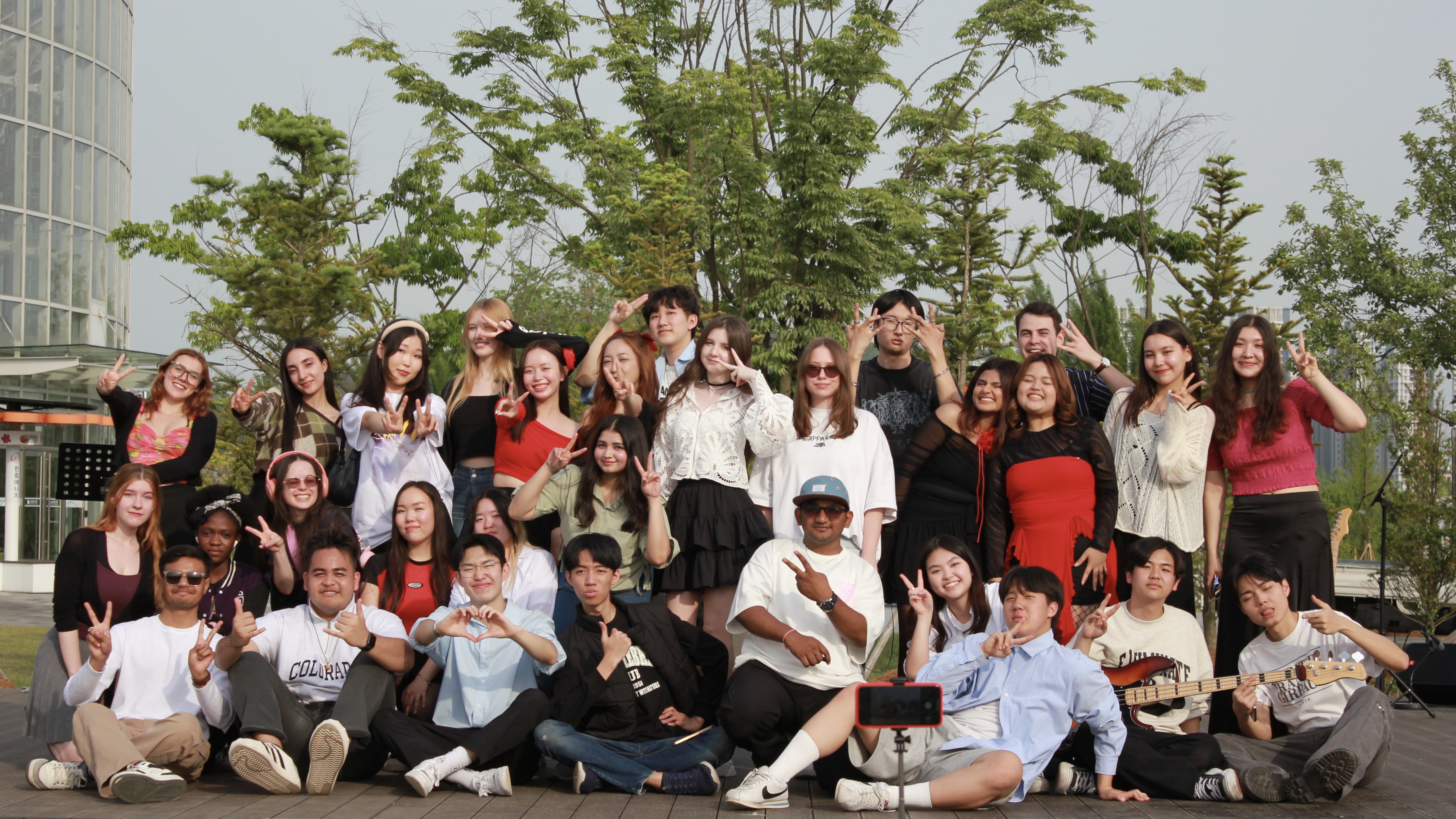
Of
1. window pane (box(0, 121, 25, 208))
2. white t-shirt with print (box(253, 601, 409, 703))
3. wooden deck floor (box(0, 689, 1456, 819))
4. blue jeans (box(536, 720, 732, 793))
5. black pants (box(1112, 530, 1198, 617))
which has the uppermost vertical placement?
window pane (box(0, 121, 25, 208))

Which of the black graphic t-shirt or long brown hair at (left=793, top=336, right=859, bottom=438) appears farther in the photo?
the black graphic t-shirt

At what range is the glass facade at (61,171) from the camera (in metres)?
23.8

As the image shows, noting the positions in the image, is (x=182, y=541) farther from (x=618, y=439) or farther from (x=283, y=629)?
(x=618, y=439)

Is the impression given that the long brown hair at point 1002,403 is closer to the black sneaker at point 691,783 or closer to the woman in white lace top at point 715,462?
the woman in white lace top at point 715,462

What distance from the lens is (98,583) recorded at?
17.1 ft

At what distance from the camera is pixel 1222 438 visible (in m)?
5.52

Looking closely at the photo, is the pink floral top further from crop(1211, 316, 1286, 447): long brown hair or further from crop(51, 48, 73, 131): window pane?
crop(51, 48, 73, 131): window pane

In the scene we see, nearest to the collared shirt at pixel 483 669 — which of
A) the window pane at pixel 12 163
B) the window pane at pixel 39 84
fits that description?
the window pane at pixel 12 163

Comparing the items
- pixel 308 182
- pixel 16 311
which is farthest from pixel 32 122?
pixel 308 182

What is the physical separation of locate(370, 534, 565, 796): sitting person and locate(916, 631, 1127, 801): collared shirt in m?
1.65

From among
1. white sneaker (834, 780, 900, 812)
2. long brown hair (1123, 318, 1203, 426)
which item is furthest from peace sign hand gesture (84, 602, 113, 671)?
long brown hair (1123, 318, 1203, 426)

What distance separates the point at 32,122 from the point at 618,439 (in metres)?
24.2

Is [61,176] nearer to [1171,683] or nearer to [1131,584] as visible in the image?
[1131,584]

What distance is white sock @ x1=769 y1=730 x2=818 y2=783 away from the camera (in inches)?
172
